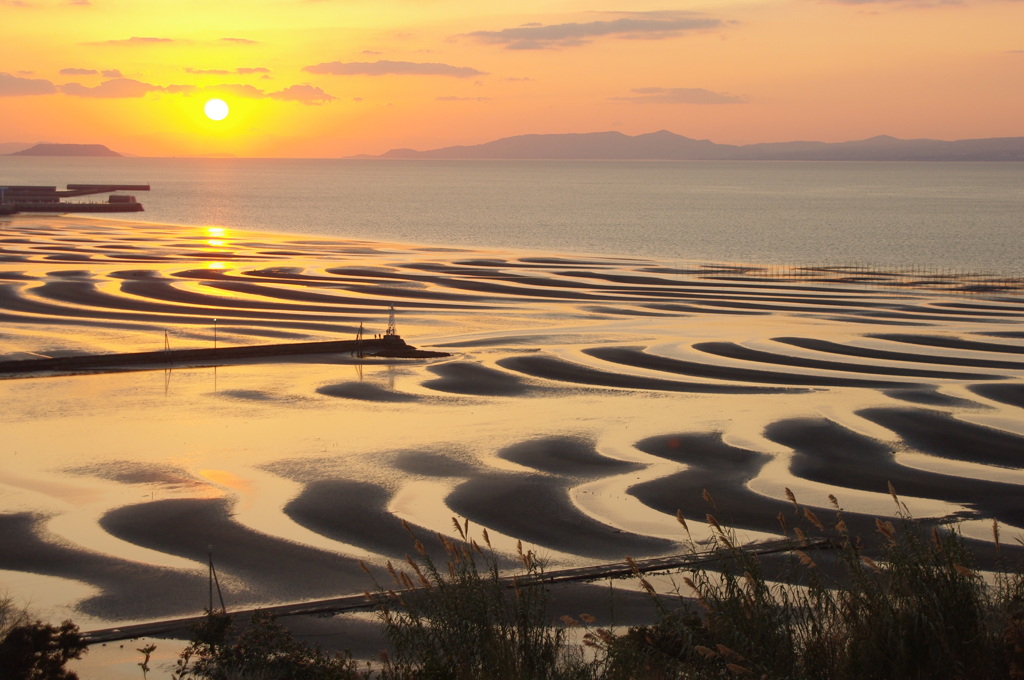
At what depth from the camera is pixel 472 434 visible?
29844 mm

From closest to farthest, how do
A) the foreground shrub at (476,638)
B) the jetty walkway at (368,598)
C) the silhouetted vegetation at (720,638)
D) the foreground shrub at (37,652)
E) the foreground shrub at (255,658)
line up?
the silhouetted vegetation at (720,638) → the foreground shrub at (476,638) → the foreground shrub at (37,652) → the foreground shrub at (255,658) → the jetty walkway at (368,598)

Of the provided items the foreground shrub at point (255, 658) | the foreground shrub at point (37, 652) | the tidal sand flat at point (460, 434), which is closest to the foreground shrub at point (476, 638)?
the foreground shrub at point (255, 658)

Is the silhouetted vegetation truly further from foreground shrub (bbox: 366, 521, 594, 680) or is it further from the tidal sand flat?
the tidal sand flat

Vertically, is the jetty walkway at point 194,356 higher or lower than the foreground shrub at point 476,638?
lower

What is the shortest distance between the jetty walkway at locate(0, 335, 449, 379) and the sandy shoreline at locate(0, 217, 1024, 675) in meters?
1.59

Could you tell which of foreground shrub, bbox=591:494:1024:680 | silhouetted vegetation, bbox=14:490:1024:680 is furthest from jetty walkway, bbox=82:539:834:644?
foreground shrub, bbox=591:494:1024:680

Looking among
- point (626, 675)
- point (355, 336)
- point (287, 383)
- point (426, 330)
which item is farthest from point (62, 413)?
point (626, 675)

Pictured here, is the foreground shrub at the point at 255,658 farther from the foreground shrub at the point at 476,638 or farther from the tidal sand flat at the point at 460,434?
the tidal sand flat at the point at 460,434

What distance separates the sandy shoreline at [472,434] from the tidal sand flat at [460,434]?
99 millimetres

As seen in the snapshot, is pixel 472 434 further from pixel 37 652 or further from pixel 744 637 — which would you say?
pixel 744 637

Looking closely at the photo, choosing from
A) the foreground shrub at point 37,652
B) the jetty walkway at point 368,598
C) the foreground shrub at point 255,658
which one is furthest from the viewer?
the jetty walkway at point 368,598

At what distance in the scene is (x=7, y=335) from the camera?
156 ft

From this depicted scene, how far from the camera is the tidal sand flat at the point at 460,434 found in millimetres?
20922

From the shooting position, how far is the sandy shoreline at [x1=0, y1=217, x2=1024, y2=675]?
833 inches
